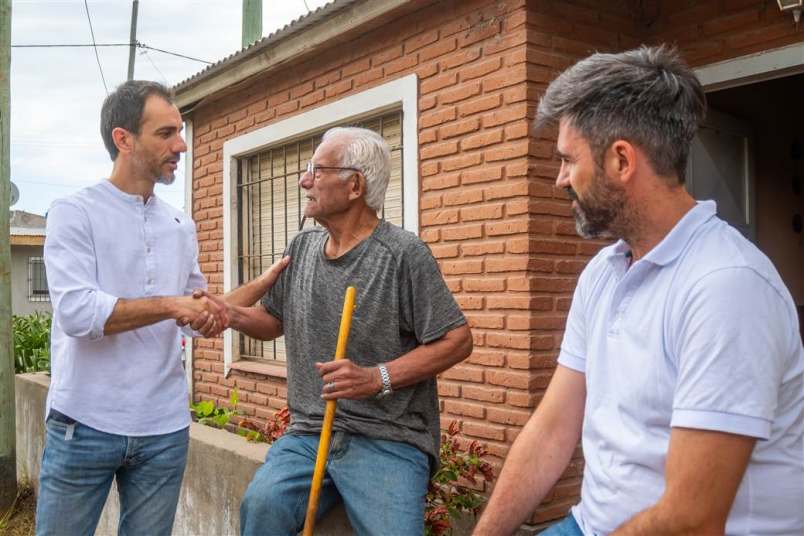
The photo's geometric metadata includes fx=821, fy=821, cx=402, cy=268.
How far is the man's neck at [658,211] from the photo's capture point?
1.85 metres

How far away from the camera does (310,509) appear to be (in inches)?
110

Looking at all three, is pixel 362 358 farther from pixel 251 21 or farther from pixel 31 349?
pixel 251 21

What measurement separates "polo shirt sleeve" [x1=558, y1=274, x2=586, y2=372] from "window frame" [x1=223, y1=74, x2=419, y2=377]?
2642 mm

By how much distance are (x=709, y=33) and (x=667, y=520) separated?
327 centimetres

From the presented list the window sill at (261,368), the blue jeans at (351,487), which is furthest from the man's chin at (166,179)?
the window sill at (261,368)

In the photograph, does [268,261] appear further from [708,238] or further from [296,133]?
[708,238]

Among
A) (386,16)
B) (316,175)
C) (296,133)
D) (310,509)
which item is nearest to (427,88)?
(386,16)

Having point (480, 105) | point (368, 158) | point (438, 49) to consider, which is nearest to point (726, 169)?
point (480, 105)

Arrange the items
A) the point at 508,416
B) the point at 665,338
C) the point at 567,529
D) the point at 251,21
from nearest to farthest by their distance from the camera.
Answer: the point at 665,338 → the point at 567,529 → the point at 508,416 → the point at 251,21

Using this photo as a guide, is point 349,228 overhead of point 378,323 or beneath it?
overhead

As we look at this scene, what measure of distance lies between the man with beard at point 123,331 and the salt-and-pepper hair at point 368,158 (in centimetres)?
64

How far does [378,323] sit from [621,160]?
4.13 ft

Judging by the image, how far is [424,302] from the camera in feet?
9.32

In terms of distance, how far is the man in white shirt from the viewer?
2.83m
